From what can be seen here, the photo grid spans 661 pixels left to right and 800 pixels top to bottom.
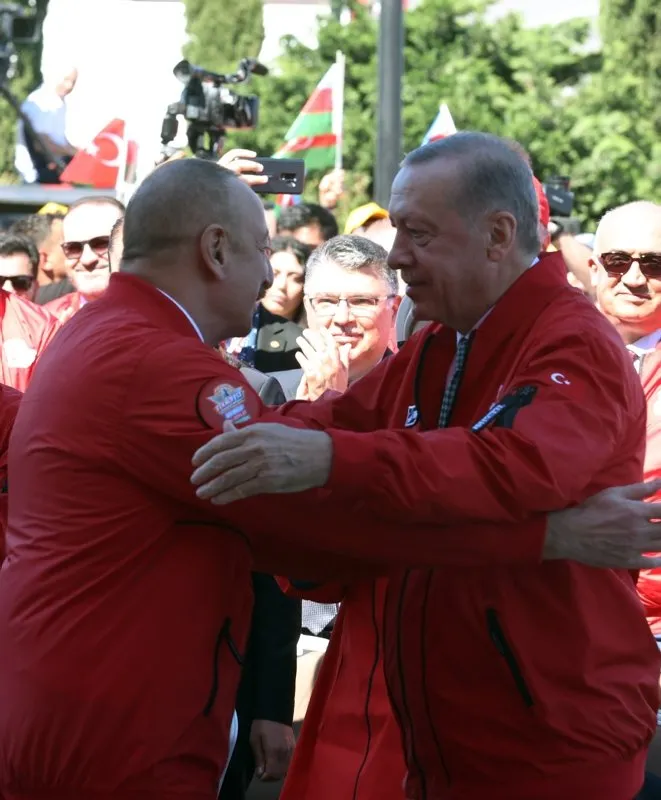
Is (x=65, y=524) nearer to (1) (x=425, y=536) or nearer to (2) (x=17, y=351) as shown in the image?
(1) (x=425, y=536)

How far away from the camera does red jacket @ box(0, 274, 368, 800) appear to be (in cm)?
278

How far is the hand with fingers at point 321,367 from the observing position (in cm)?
491

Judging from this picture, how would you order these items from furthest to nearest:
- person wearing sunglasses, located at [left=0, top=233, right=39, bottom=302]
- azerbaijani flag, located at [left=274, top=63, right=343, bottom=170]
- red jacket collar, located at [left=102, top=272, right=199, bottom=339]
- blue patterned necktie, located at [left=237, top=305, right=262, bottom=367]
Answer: azerbaijani flag, located at [left=274, top=63, right=343, bottom=170] → person wearing sunglasses, located at [left=0, top=233, right=39, bottom=302] → blue patterned necktie, located at [left=237, top=305, right=262, bottom=367] → red jacket collar, located at [left=102, top=272, right=199, bottom=339]

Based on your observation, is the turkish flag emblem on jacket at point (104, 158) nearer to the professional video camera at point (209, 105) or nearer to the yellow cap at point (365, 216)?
the yellow cap at point (365, 216)

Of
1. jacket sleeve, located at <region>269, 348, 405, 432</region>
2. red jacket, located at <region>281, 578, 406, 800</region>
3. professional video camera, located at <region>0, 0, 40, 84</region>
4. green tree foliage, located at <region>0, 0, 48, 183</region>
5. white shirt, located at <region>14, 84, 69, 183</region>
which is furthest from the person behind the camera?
green tree foliage, located at <region>0, 0, 48, 183</region>

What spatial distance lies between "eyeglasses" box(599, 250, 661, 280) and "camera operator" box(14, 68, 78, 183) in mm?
11325

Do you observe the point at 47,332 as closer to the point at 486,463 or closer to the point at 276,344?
the point at 276,344

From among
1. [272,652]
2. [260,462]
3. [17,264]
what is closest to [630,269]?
[272,652]

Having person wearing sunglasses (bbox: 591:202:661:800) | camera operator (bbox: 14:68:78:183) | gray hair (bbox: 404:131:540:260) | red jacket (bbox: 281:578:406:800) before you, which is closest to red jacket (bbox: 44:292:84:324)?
person wearing sunglasses (bbox: 591:202:661:800)

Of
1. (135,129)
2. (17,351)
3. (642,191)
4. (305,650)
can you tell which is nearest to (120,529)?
(305,650)

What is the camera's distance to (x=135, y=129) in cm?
1368

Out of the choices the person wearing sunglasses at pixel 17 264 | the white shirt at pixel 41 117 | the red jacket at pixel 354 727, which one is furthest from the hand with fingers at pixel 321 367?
the white shirt at pixel 41 117

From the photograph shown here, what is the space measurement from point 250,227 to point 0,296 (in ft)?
13.4

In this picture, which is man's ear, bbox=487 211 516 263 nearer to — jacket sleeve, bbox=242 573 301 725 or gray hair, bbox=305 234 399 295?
jacket sleeve, bbox=242 573 301 725
